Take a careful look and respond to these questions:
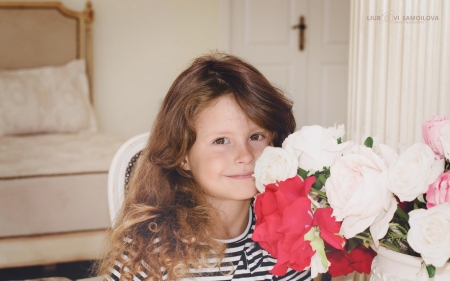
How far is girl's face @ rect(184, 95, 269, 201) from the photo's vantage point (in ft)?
4.13

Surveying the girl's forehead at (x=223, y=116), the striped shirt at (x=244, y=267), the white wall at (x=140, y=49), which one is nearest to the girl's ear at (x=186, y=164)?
the girl's forehead at (x=223, y=116)

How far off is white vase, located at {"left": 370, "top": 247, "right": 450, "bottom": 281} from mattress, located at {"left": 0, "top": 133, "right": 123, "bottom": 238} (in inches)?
82.9

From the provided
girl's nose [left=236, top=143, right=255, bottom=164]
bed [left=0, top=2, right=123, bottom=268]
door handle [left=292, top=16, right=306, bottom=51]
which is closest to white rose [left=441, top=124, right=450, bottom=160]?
girl's nose [left=236, top=143, right=255, bottom=164]

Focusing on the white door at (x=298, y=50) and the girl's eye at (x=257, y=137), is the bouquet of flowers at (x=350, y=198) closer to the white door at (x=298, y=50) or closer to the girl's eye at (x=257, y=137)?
the girl's eye at (x=257, y=137)

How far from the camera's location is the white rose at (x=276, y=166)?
847mm

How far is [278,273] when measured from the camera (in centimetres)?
86

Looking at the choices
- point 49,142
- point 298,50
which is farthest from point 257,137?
point 298,50

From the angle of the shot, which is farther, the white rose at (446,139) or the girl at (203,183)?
the girl at (203,183)

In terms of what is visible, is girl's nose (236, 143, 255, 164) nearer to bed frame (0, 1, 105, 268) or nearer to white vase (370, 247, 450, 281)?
white vase (370, 247, 450, 281)

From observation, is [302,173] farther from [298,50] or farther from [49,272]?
[298,50]

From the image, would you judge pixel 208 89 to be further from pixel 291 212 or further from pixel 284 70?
pixel 284 70

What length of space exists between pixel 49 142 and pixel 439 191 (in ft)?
10.2

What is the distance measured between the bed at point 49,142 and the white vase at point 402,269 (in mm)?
2115

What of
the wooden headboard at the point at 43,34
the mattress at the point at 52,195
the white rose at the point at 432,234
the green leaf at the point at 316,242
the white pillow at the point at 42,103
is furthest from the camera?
the wooden headboard at the point at 43,34
